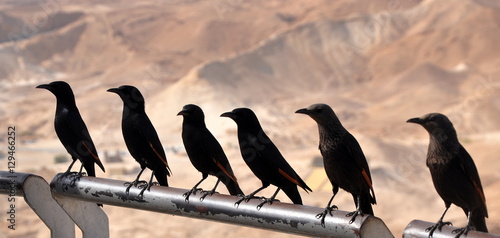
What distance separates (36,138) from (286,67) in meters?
16.1

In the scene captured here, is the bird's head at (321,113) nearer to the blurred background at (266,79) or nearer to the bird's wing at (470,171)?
the bird's wing at (470,171)

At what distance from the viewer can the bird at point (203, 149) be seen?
4.68m

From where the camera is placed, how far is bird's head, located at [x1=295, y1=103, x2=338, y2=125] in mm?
4324

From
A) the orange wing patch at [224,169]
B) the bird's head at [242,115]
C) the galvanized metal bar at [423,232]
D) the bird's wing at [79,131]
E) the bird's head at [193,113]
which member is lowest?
the galvanized metal bar at [423,232]

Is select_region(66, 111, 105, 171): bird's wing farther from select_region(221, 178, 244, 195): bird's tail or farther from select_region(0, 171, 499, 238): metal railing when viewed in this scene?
select_region(221, 178, 244, 195): bird's tail

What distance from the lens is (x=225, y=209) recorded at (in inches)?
146

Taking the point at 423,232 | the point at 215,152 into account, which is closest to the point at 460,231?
the point at 423,232

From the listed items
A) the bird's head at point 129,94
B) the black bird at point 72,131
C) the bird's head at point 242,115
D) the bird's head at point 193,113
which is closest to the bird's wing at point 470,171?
the bird's head at point 242,115

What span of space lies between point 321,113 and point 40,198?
4.97 feet

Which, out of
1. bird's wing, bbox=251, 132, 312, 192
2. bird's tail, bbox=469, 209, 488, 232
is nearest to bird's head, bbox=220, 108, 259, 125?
bird's wing, bbox=251, 132, 312, 192

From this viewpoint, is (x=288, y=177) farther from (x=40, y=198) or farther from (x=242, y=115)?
(x=40, y=198)

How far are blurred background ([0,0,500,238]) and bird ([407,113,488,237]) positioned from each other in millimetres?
19626

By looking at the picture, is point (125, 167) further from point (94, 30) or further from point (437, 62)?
point (94, 30)

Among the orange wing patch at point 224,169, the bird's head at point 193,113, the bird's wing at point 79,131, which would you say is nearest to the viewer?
the orange wing patch at point 224,169
